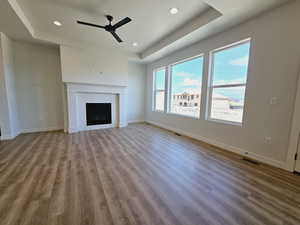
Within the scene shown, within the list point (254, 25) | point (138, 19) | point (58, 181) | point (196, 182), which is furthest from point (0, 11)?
point (254, 25)

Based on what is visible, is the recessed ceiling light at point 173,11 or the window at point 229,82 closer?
the recessed ceiling light at point 173,11

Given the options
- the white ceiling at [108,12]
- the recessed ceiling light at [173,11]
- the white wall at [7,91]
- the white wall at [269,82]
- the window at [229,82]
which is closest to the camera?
the white wall at [269,82]

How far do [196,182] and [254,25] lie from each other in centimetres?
317

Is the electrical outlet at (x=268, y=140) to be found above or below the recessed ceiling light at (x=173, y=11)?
below

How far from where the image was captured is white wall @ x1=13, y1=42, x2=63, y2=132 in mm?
4332

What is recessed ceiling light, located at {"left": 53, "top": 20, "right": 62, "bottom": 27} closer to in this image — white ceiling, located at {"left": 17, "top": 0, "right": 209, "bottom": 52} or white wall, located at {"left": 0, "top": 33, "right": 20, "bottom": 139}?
white ceiling, located at {"left": 17, "top": 0, "right": 209, "bottom": 52}

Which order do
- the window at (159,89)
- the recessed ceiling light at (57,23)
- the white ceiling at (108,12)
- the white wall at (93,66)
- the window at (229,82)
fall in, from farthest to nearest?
the window at (159,89)
the white wall at (93,66)
the recessed ceiling light at (57,23)
the window at (229,82)
the white ceiling at (108,12)

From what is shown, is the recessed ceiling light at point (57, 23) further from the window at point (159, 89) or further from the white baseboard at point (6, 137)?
the window at point (159, 89)

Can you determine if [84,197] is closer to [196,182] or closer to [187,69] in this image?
[196,182]

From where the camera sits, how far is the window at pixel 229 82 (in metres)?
3.01

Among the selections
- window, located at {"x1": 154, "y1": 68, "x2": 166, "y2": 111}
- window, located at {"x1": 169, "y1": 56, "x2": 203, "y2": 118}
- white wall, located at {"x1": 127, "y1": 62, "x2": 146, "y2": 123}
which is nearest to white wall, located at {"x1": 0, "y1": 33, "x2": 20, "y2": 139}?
white wall, located at {"x1": 127, "y1": 62, "x2": 146, "y2": 123}

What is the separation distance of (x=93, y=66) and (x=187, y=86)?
11.0ft

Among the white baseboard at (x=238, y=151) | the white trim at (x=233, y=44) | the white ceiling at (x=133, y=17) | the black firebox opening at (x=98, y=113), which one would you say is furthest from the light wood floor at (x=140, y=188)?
the white ceiling at (x=133, y=17)

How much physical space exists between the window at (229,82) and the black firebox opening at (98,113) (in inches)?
148
